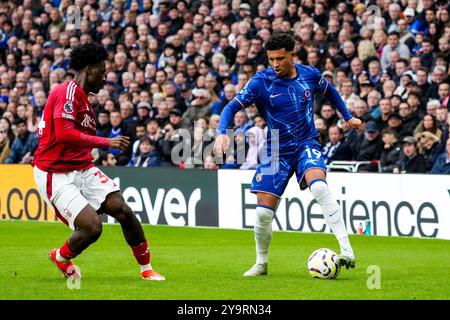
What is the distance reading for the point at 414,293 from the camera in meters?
9.31

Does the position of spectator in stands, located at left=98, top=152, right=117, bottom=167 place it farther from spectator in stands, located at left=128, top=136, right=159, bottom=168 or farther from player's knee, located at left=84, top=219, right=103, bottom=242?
player's knee, located at left=84, top=219, right=103, bottom=242

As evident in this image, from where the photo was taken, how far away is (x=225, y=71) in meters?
21.4

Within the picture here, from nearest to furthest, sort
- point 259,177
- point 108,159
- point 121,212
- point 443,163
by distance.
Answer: point 121,212
point 259,177
point 443,163
point 108,159

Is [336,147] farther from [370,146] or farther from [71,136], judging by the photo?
[71,136]

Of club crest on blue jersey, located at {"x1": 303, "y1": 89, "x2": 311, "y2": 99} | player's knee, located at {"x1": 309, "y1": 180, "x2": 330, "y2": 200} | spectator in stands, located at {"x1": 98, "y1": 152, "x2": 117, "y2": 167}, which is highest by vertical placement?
club crest on blue jersey, located at {"x1": 303, "y1": 89, "x2": 311, "y2": 99}

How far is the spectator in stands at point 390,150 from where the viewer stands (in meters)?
17.5

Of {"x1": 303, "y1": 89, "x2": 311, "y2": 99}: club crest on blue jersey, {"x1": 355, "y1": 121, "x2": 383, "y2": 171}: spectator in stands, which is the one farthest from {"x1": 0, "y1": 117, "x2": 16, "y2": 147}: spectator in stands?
{"x1": 303, "y1": 89, "x2": 311, "y2": 99}: club crest on blue jersey

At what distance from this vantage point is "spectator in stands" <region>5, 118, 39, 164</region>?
77.5ft

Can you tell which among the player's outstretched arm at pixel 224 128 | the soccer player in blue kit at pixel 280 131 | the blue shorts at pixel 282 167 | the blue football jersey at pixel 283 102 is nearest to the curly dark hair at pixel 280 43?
the soccer player in blue kit at pixel 280 131

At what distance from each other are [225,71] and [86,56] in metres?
11.4

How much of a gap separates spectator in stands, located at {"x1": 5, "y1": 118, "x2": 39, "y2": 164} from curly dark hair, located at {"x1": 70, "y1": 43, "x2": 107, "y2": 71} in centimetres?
1364

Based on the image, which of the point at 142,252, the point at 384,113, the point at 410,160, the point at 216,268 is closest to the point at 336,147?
the point at 384,113
